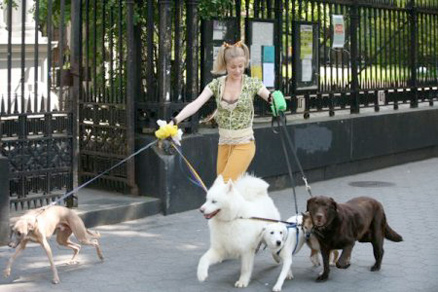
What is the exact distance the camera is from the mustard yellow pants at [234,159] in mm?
7887

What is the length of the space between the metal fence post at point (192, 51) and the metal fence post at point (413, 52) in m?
6.52

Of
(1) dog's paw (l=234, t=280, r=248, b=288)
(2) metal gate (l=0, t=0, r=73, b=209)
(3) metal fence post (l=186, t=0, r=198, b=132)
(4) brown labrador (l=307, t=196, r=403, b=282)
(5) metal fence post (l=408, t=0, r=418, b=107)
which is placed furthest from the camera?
(5) metal fence post (l=408, t=0, r=418, b=107)

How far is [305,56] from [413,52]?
3703 mm

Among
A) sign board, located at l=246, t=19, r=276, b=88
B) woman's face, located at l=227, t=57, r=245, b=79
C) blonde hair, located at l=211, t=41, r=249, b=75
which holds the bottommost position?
woman's face, located at l=227, t=57, r=245, b=79

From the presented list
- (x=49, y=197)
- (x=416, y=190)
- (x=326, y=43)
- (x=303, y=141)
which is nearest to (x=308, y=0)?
(x=326, y=43)

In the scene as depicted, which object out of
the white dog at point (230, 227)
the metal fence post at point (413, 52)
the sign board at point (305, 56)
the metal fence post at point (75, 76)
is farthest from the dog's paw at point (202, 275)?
the metal fence post at point (413, 52)

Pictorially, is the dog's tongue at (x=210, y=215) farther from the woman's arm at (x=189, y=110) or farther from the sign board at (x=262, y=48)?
the sign board at (x=262, y=48)

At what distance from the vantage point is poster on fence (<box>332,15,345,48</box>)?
1372 centimetres

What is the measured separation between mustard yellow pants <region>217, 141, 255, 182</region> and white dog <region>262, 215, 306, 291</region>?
3.03ft

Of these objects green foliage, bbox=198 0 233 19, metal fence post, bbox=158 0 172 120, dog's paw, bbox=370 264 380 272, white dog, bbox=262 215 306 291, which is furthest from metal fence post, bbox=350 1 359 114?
white dog, bbox=262 215 306 291

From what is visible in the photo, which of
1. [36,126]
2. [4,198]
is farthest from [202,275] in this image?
[36,126]

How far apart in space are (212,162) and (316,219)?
4005 millimetres

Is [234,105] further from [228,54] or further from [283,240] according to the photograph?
[283,240]

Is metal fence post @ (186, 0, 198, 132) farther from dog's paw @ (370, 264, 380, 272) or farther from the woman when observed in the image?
dog's paw @ (370, 264, 380, 272)
